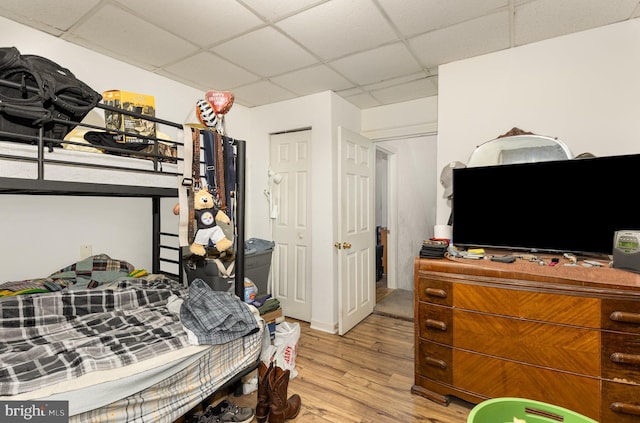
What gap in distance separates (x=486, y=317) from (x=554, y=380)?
42 centimetres

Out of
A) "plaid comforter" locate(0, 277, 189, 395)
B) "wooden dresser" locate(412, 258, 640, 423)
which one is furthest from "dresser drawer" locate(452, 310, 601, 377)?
"plaid comforter" locate(0, 277, 189, 395)

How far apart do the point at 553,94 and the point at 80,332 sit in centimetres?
319

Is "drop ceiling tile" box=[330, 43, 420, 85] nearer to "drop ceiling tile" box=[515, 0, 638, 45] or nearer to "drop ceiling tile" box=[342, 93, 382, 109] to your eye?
"drop ceiling tile" box=[342, 93, 382, 109]

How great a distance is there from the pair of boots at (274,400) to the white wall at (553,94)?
1728 millimetres

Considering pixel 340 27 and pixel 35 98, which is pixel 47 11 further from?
pixel 340 27

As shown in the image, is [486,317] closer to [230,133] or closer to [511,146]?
[511,146]

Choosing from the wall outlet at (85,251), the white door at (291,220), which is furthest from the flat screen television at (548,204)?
the wall outlet at (85,251)

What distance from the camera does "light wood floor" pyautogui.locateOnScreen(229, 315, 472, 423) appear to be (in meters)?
1.85

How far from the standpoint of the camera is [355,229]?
3283 millimetres

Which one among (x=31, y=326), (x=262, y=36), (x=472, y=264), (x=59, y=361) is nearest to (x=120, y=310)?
(x=31, y=326)

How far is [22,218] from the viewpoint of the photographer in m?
1.98

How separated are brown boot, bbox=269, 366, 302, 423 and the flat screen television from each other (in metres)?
1.49

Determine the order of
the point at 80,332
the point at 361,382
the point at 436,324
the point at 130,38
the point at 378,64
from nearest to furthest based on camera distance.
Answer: the point at 80,332, the point at 436,324, the point at 130,38, the point at 361,382, the point at 378,64

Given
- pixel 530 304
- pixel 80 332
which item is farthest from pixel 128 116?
pixel 530 304
